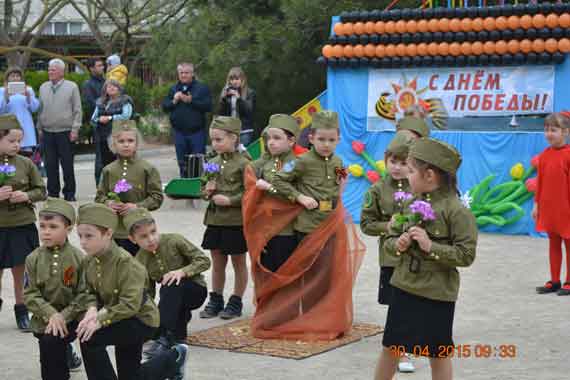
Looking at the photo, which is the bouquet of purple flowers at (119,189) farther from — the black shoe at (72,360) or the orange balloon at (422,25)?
the orange balloon at (422,25)

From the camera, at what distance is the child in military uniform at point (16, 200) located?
293 inches

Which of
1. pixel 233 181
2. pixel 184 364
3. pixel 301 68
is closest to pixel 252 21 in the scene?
pixel 301 68

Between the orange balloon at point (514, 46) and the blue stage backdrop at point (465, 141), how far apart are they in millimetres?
494

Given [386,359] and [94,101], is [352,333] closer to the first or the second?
[386,359]

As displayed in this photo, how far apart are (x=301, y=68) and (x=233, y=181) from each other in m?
9.42

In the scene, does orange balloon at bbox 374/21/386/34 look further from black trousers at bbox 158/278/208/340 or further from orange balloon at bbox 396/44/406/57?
black trousers at bbox 158/278/208/340

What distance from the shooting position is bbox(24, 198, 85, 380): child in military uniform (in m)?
5.59

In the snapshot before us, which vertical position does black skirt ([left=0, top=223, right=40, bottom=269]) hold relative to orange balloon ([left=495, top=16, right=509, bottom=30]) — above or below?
below

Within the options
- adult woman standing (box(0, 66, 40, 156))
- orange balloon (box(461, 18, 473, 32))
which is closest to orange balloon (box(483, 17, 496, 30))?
orange balloon (box(461, 18, 473, 32))

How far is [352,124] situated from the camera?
13.2 metres

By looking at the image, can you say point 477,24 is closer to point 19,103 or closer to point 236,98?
point 236,98

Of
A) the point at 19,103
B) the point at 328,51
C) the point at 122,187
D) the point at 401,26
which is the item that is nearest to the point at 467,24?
the point at 401,26

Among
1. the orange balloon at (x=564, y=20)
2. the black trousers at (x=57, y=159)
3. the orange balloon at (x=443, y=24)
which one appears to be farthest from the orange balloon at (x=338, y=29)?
the black trousers at (x=57, y=159)

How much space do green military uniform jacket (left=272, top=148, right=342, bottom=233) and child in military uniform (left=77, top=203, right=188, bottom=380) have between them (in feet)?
6.81
